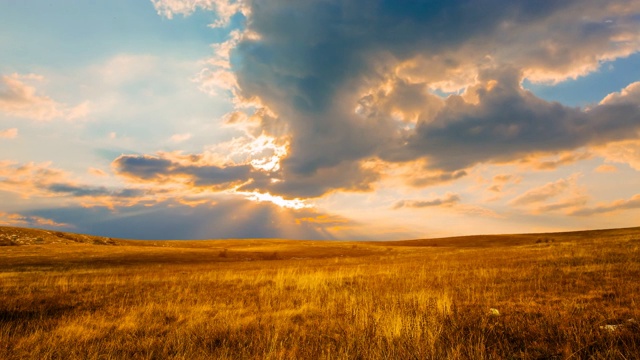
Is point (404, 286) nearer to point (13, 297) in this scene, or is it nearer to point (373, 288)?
point (373, 288)

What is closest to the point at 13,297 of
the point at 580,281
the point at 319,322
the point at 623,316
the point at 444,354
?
the point at 319,322

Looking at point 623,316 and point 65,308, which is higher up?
point 623,316

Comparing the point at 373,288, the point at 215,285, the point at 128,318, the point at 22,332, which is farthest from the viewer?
the point at 215,285

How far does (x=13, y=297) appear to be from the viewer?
45.5 feet

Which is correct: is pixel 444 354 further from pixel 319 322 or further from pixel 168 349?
pixel 168 349

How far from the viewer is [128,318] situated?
924 centimetres

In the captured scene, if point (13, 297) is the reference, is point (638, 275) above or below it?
above

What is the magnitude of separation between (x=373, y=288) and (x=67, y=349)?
31.5 ft

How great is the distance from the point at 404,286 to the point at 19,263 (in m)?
39.6

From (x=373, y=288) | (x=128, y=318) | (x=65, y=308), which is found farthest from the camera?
(x=373, y=288)

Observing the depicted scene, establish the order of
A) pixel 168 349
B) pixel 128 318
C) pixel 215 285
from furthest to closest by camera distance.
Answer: pixel 215 285
pixel 128 318
pixel 168 349

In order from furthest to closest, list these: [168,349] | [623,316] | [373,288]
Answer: [373,288] → [623,316] → [168,349]

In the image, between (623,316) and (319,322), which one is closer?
(623,316)

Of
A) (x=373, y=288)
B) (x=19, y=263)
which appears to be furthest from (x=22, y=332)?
(x=19, y=263)
